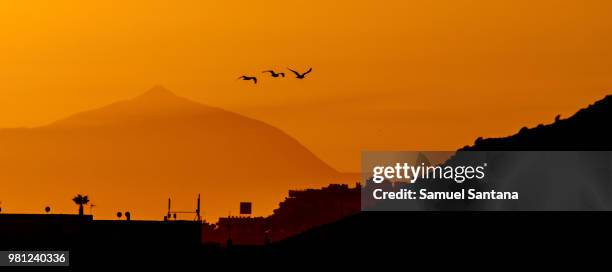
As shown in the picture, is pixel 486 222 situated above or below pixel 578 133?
below

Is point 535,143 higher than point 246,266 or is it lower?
higher

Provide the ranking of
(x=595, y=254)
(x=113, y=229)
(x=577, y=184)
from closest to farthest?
(x=595, y=254)
(x=577, y=184)
(x=113, y=229)

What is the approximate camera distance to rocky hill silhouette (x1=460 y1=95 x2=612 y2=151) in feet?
440

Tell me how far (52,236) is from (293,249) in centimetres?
3358

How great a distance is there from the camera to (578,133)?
13450cm

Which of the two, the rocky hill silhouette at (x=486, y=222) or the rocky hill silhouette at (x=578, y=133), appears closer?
the rocky hill silhouette at (x=486, y=222)

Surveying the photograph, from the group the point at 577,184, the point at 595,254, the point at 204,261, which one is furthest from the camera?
the point at 577,184

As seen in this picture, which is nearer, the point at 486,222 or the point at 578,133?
the point at 486,222

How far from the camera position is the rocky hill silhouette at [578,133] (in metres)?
134

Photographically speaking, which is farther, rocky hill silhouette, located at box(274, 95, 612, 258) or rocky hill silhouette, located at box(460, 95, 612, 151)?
rocky hill silhouette, located at box(460, 95, 612, 151)

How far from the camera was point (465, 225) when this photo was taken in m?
125

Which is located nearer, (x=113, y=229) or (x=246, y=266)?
(x=246, y=266)

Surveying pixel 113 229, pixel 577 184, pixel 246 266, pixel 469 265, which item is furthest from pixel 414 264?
pixel 113 229

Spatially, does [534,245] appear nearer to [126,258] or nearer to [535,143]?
[535,143]
